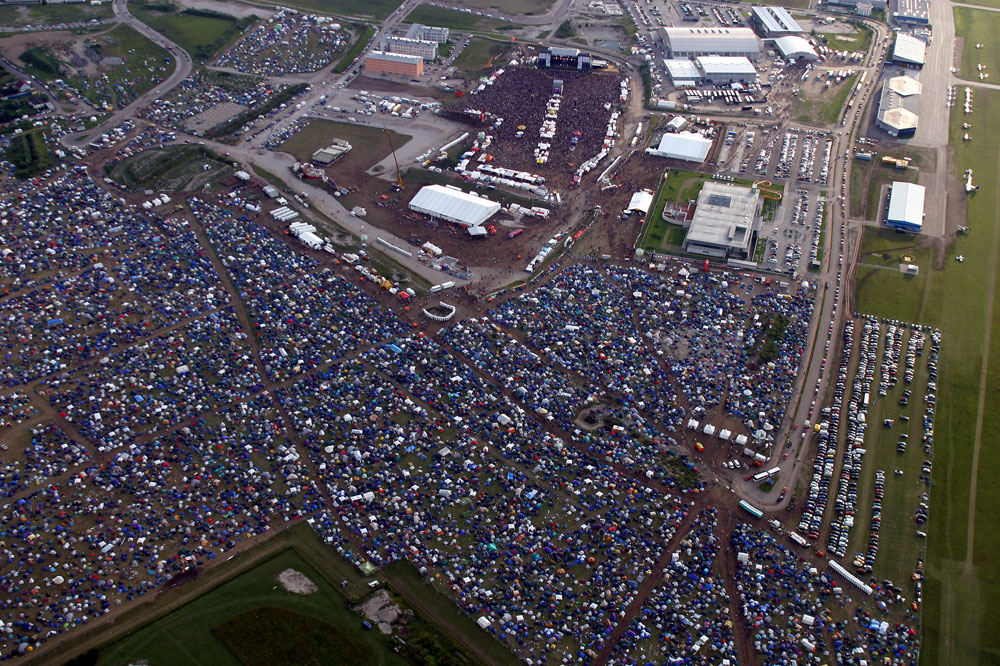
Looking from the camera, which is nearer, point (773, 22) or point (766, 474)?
point (766, 474)

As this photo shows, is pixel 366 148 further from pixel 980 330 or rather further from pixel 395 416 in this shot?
pixel 980 330

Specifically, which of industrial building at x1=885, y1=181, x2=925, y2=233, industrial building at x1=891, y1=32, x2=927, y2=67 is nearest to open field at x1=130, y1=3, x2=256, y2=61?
industrial building at x1=885, y1=181, x2=925, y2=233

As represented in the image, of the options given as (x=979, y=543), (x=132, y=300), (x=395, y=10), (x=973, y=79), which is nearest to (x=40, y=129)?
(x=132, y=300)

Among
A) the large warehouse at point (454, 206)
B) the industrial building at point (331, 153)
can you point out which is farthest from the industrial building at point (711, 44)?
the industrial building at point (331, 153)

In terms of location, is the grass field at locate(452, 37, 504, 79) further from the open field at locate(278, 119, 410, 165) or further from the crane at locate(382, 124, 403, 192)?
the open field at locate(278, 119, 410, 165)

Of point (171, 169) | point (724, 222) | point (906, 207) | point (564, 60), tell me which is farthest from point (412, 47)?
point (906, 207)

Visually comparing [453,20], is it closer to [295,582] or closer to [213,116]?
[213,116]
